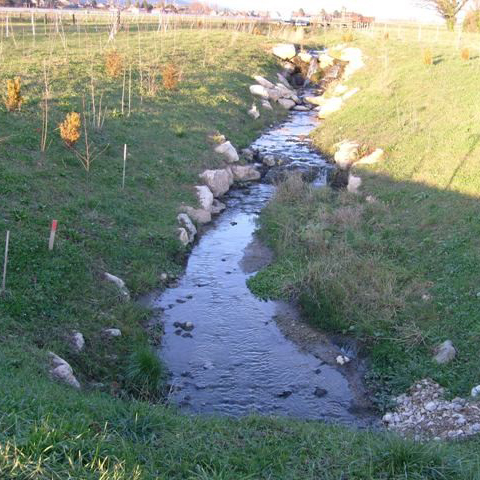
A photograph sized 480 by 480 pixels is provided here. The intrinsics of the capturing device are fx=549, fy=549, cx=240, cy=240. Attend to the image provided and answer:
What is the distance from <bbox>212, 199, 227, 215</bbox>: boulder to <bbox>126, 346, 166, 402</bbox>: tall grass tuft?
8.43 meters

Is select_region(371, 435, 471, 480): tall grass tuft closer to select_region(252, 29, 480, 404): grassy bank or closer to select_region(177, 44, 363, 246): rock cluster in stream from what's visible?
select_region(252, 29, 480, 404): grassy bank

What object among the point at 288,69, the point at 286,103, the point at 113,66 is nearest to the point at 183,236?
the point at 113,66

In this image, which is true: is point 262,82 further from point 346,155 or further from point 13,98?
point 13,98

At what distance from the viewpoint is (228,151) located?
838 inches

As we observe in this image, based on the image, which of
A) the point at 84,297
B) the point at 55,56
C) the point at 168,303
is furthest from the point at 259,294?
the point at 55,56

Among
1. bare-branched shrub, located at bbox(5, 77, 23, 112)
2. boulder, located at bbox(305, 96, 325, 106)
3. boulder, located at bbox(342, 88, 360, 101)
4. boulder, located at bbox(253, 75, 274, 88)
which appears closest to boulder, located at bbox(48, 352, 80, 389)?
bare-branched shrub, located at bbox(5, 77, 23, 112)

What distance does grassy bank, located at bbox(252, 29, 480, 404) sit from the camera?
410 inches

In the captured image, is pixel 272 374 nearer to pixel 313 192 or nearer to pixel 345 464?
pixel 345 464

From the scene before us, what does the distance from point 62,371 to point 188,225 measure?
7.82 meters

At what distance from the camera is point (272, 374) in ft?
33.6

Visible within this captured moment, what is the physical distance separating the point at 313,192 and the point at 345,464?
12.4m

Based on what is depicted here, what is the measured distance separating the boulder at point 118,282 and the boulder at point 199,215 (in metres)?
4.72

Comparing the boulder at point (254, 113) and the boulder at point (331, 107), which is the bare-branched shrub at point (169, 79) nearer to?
the boulder at point (254, 113)

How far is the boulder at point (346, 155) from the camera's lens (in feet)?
66.5
